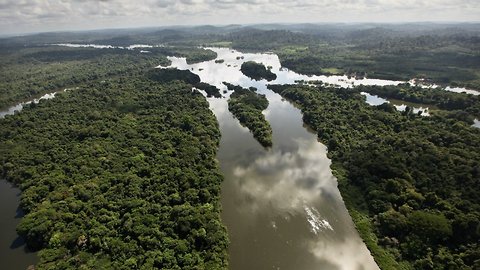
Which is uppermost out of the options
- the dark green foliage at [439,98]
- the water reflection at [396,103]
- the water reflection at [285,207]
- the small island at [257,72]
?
the small island at [257,72]

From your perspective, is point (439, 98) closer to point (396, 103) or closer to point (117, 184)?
point (396, 103)

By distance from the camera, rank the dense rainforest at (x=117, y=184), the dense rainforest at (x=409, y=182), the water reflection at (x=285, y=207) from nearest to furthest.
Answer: the dense rainforest at (x=117, y=184) → the dense rainforest at (x=409, y=182) → the water reflection at (x=285, y=207)

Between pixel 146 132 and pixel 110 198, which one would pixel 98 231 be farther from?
pixel 146 132

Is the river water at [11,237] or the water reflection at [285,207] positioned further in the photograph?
the water reflection at [285,207]

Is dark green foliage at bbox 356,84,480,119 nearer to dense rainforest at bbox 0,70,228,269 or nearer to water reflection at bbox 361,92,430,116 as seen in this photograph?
water reflection at bbox 361,92,430,116

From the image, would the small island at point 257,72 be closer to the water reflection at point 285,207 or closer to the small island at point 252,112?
the small island at point 252,112

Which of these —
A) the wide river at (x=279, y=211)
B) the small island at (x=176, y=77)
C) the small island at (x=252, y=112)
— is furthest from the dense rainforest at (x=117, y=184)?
the small island at (x=176, y=77)
